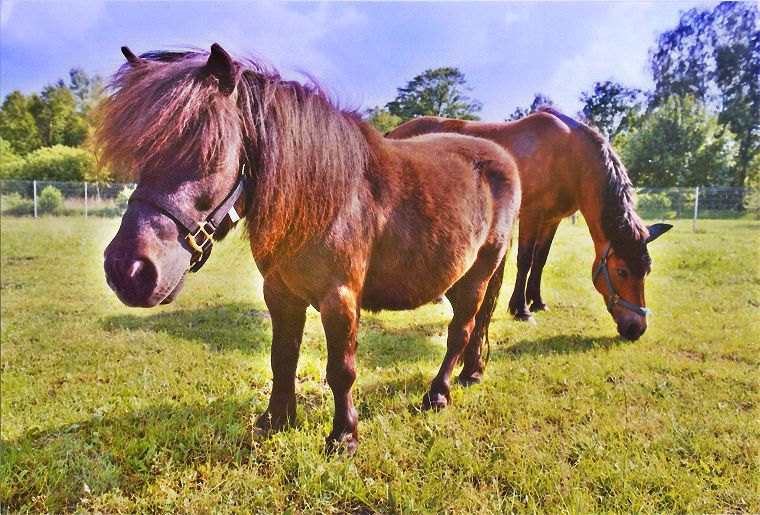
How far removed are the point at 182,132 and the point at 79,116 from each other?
1.03 metres

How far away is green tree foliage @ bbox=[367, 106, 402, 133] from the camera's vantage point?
180cm

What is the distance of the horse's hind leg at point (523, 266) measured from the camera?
2.28m

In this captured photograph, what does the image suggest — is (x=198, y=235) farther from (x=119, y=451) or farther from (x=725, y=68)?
(x=725, y=68)

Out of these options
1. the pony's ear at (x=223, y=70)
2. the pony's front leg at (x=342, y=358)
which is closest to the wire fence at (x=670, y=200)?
the pony's ear at (x=223, y=70)

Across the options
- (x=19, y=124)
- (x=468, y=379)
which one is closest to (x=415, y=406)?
(x=468, y=379)

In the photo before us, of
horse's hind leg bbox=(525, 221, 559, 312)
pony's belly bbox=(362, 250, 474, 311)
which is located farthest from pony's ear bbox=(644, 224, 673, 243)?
pony's belly bbox=(362, 250, 474, 311)

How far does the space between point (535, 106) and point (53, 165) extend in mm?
2576

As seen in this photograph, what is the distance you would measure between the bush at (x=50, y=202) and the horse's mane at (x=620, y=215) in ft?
9.89

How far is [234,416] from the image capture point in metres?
1.90

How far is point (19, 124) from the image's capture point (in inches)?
85.6

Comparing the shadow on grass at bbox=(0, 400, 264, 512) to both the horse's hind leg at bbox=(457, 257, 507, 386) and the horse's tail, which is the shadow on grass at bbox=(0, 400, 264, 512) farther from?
the horse's tail

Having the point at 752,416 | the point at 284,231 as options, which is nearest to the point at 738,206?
the point at 752,416

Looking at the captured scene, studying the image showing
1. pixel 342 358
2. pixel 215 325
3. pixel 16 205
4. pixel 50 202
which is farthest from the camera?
pixel 16 205

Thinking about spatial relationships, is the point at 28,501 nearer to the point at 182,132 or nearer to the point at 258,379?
the point at 258,379
